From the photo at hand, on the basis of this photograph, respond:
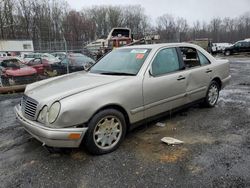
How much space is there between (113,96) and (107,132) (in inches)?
21.2

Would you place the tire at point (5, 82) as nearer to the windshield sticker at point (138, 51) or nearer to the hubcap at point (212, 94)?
the windshield sticker at point (138, 51)

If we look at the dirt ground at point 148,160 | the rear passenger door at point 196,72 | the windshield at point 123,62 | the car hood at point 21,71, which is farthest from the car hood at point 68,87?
the car hood at point 21,71

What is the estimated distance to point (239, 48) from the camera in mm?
28469

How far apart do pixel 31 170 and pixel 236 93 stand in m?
6.04

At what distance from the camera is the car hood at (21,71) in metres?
10.3

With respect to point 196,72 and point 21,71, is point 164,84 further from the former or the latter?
point 21,71

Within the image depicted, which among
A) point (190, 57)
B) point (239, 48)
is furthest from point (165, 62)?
point (239, 48)

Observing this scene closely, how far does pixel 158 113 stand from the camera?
14.0 feet

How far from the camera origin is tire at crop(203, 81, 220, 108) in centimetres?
548

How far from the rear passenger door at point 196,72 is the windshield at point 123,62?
102 centimetres

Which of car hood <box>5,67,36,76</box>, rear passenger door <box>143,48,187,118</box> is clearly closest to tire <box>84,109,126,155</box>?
rear passenger door <box>143,48,187,118</box>

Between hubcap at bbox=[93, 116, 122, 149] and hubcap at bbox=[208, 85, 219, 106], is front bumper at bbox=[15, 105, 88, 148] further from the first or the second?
hubcap at bbox=[208, 85, 219, 106]

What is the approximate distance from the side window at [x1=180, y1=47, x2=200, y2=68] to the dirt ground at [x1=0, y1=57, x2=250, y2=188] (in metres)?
1.18

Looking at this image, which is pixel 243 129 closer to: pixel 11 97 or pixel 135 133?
pixel 135 133
